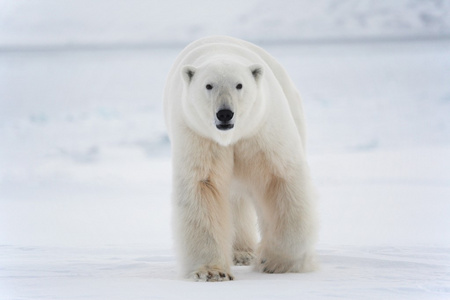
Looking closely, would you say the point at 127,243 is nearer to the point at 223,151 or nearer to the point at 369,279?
the point at 223,151

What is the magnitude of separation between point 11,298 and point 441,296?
173 cm

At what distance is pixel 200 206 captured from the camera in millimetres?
3369

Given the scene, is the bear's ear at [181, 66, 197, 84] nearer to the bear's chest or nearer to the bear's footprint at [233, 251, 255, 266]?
the bear's chest

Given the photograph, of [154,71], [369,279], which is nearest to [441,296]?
[369,279]

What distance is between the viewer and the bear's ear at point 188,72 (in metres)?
3.28

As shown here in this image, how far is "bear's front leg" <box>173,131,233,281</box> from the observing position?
3336 mm

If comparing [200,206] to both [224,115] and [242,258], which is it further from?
[242,258]

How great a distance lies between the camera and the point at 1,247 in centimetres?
438

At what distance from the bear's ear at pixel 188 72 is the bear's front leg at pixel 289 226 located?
67 centimetres

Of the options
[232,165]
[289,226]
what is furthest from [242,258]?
[232,165]

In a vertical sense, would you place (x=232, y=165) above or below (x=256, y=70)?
below

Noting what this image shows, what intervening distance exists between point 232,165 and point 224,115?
0.52 m

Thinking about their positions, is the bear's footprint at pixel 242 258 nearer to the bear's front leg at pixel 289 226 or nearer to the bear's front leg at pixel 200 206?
the bear's front leg at pixel 289 226

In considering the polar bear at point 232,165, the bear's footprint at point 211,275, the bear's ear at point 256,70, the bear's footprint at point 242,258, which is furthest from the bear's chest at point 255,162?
the bear's footprint at point 242,258
